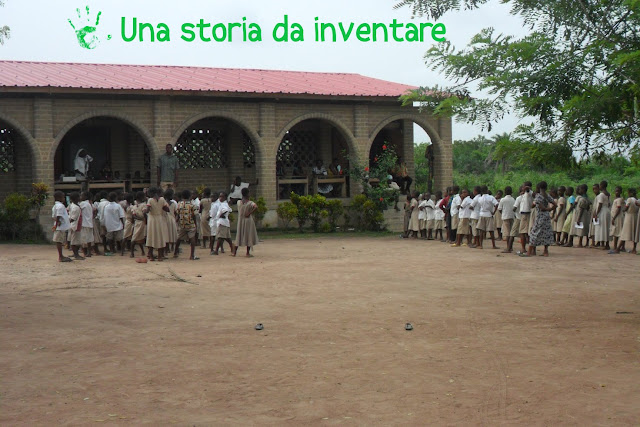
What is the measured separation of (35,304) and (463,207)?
396 inches

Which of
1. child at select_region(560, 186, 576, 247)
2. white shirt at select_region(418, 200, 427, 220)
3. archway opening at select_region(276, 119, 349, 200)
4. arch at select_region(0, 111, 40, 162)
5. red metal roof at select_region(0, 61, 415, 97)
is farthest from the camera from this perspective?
archway opening at select_region(276, 119, 349, 200)

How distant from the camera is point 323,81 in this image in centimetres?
2452

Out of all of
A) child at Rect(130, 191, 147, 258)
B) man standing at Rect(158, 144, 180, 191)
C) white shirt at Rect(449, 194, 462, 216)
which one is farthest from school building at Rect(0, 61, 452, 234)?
white shirt at Rect(449, 194, 462, 216)

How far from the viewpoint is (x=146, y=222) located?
15.0 meters

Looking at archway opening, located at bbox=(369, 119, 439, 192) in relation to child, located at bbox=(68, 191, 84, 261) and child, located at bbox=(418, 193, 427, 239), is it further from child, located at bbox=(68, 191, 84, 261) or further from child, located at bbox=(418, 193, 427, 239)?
child, located at bbox=(68, 191, 84, 261)

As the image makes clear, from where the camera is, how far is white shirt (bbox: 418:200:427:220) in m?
19.7

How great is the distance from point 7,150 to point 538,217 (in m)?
13.3

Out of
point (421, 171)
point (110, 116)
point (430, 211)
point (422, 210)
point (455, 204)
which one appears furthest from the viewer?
point (421, 171)

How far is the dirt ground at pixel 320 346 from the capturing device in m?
5.62

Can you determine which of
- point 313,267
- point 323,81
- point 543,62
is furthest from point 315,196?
point 543,62

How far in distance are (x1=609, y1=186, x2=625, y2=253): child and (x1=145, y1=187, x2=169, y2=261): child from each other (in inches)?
348

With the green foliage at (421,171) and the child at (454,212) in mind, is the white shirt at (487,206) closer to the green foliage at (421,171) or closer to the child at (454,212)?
the child at (454,212)

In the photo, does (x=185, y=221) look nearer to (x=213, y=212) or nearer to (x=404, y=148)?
(x=213, y=212)

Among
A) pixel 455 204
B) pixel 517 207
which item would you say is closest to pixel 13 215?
pixel 455 204
